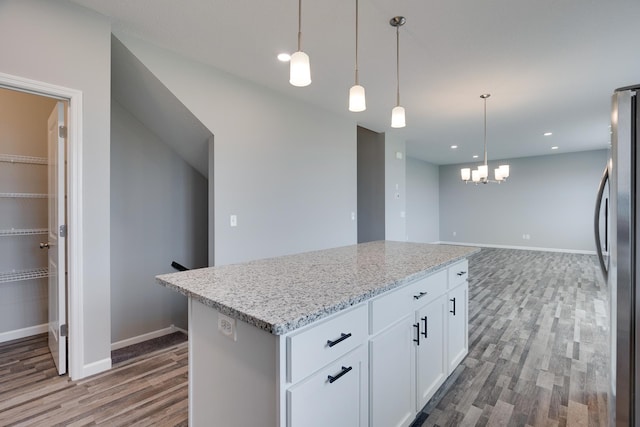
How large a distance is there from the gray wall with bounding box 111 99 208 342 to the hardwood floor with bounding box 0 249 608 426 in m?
0.79

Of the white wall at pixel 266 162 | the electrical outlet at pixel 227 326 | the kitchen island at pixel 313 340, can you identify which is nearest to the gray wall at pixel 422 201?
the white wall at pixel 266 162

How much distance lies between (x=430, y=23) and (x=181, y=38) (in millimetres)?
1975

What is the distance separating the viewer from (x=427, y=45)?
8.69 feet

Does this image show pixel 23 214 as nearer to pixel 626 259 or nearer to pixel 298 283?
pixel 298 283

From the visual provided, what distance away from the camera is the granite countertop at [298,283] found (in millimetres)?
1036

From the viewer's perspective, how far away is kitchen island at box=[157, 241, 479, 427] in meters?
1.02

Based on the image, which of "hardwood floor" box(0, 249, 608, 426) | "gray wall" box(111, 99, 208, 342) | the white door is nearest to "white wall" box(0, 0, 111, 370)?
the white door

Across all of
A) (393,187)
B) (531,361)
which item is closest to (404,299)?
(531,361)

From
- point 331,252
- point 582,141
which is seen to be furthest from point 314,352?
point 582,141

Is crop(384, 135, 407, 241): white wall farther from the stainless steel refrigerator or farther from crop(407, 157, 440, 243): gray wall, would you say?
the stainless steel refrigerator

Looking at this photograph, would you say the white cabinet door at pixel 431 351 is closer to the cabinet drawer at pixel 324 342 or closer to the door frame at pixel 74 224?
the cabinet drawer at pixel 324 342

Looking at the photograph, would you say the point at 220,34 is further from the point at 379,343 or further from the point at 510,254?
the point at 510,254

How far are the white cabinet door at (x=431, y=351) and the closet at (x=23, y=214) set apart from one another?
3.51m

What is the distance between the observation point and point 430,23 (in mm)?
2336
